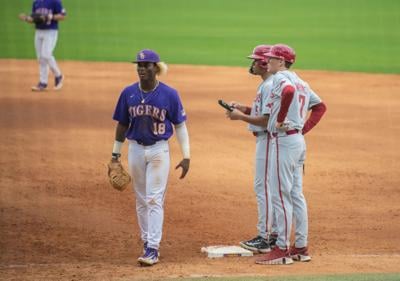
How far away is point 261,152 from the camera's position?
9336 millimetres

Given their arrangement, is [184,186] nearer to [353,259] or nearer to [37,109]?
[353,259]

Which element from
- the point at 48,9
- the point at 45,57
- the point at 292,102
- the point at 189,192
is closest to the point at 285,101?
the point at 292,102

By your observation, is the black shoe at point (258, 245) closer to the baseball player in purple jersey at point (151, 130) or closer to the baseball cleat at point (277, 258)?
the baseball cleat at point (277, 258)

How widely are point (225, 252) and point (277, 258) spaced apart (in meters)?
0.63

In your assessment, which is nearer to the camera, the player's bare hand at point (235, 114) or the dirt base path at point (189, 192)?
the player's bare hand at point (235, 114)

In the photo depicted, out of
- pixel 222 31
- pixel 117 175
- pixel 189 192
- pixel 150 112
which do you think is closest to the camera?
pixel 150 112

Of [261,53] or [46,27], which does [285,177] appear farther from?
[46,27]

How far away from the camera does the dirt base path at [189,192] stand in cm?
909

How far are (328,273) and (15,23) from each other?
29.7 m

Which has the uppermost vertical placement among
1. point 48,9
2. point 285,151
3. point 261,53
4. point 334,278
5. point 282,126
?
point 48,9

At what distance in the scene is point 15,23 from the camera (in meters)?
36.5

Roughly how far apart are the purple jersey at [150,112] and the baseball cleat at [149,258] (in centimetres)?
97

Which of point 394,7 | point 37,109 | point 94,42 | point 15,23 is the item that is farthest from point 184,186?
point 394,7

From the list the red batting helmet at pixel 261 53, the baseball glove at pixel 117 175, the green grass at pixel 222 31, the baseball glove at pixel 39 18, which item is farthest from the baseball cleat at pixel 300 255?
the green grass at pixel 222 31
